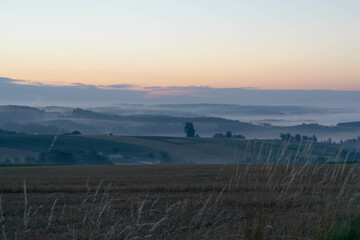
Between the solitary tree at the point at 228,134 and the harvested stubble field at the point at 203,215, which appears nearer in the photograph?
the harvested stubble field at the point at 203,215

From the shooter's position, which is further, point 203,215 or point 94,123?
point 94,123

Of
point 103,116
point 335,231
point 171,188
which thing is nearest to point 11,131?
point 103,116

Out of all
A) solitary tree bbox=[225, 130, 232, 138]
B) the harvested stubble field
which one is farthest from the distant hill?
the harvested stubble field

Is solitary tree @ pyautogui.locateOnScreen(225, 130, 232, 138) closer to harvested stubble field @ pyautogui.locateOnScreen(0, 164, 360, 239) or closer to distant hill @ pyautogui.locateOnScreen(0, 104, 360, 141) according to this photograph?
distant hill @ pyautogui.locateOnScreen(0, 104, 360, 141)

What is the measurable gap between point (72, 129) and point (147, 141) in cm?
2722

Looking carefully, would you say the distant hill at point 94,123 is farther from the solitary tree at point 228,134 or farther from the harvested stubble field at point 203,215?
the harvested stubble field at point 203,215

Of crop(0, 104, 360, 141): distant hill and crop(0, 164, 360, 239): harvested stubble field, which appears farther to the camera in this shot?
crop(0, 104, 360, 141): distant hill

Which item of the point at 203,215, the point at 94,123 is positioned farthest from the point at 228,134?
the point at 203,215

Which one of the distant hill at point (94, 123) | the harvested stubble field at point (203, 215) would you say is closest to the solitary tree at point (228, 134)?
the distant hill at point (94, 123)

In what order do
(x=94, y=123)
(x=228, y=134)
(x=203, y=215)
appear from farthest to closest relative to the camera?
1. (x=94, y=123)
2. (x=228, y=134)
3. (x=203, y=215)

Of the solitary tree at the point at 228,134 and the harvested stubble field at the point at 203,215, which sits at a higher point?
the harvested stubble field at the point at 203,215

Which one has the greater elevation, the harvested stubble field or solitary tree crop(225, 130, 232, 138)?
the harvested stubble field

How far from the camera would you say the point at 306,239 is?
237 inches

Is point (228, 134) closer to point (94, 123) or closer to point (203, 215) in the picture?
point (94, 123)
